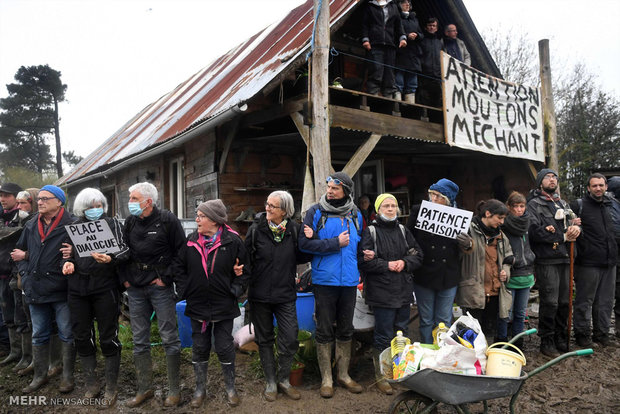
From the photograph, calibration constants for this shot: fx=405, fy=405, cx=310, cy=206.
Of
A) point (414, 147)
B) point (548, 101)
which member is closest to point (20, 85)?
point (414, 147)

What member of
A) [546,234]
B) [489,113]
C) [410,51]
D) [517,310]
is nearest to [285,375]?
[517,310]

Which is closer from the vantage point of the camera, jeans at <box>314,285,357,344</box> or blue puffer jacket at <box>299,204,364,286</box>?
blue puffer jacket at <box>299,204,364,286</box>

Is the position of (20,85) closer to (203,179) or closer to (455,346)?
(203,179)

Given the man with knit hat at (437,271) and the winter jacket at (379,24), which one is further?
the winter jacket at (379,24)

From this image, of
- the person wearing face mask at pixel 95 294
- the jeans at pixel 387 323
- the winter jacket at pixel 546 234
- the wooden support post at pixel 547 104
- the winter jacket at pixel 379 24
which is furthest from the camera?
the wooden support post at pixel 547 104

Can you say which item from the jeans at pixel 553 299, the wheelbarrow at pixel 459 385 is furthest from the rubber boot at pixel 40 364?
the jeans at pixel 553 299

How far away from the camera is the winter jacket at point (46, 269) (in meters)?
3.64

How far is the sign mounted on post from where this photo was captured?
7.00m

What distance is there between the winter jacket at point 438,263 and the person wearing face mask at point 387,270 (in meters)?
0.17

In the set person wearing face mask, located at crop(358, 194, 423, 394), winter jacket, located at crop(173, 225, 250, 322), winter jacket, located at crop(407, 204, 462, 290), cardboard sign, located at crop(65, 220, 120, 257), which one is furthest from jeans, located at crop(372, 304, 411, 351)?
cardboard sign, located at crop(65, 220, 120, 257)

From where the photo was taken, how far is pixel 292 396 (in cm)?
356

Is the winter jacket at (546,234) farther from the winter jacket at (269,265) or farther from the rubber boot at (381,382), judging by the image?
the winter jacket at (269,265)

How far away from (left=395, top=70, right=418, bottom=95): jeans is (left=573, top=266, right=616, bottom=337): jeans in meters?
3.96

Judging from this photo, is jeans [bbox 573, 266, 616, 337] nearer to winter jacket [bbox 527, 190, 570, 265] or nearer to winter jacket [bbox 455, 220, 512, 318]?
winter jacket [bbox 527, 190, 570, 265]
